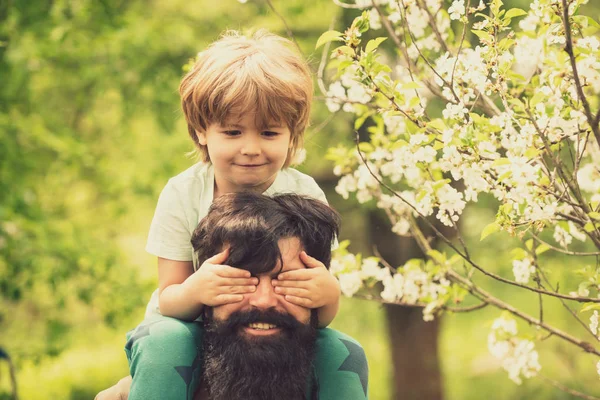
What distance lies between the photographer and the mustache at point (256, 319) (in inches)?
99.3

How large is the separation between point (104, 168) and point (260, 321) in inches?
170

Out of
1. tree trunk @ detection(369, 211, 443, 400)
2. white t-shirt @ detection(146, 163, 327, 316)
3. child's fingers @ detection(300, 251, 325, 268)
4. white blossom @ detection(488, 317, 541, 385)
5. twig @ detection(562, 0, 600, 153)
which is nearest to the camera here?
twig @ detection(562, 0, 600, 153)

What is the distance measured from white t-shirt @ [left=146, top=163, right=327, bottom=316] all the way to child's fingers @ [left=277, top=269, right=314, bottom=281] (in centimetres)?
45

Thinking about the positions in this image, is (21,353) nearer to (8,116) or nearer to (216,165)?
(8,116)

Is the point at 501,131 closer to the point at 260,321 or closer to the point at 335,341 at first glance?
the point at 335,341

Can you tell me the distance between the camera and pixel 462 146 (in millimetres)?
2412

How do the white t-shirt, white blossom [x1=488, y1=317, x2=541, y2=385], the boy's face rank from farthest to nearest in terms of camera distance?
white blossom [x1=488, y1=317, x2=541, y2=385] → the white t-shirt → the boy's face

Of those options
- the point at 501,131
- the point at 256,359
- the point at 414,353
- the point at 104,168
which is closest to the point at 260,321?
the point at 256,359

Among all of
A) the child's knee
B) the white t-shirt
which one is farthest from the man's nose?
the white t-shirt

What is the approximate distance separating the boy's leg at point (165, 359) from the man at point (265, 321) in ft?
0.18

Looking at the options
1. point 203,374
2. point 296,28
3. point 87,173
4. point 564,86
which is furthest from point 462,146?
point 87,173

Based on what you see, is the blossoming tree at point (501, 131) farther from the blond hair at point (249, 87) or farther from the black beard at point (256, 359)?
the black beard at point (256, 359)

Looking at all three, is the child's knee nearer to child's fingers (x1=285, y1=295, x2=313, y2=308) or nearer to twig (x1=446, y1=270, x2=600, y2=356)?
child's fingers (x1=285, y1=295, x2=313, y2=308)

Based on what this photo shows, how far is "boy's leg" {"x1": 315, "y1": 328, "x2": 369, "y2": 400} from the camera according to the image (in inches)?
104
